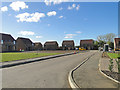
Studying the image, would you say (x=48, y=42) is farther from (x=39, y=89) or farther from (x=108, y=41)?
(x=39, y=89)

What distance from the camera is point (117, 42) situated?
2228 inches

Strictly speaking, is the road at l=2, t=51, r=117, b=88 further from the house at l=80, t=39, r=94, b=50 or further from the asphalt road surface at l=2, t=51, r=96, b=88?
the house at l=80, t=39, r=94, b=50

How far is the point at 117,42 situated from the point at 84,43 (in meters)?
22.5

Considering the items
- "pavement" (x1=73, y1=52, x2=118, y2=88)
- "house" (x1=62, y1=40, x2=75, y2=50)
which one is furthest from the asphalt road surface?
"house" (x1=62, y1=40, x2=75, y2=50)

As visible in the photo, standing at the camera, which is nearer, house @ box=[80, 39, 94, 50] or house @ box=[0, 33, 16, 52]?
house @ box=[0, 33, 16, 52]

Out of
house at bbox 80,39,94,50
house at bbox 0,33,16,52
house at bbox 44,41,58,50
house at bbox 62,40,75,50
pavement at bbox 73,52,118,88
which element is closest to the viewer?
pavement at bbox 73,52,118,88

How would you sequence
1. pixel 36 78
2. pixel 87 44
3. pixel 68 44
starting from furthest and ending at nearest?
pixel 68 44 → pixel 87 44 → pixel 36 78

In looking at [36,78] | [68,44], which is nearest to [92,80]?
[36,78]

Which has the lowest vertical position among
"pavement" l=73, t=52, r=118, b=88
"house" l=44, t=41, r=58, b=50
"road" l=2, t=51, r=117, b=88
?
"road" l=2, t=51, r=117, b=88

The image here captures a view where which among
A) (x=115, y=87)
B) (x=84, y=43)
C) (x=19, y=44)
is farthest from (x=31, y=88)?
(x=84, y=43)

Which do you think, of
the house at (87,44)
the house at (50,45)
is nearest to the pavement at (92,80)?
the house at (50,45)

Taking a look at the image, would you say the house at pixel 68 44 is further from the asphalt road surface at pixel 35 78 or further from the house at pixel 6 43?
the asphalt road surface at pixel 35 78

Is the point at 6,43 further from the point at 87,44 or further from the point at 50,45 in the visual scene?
the point at 87,44

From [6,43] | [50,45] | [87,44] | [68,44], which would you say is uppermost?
[6,43]
